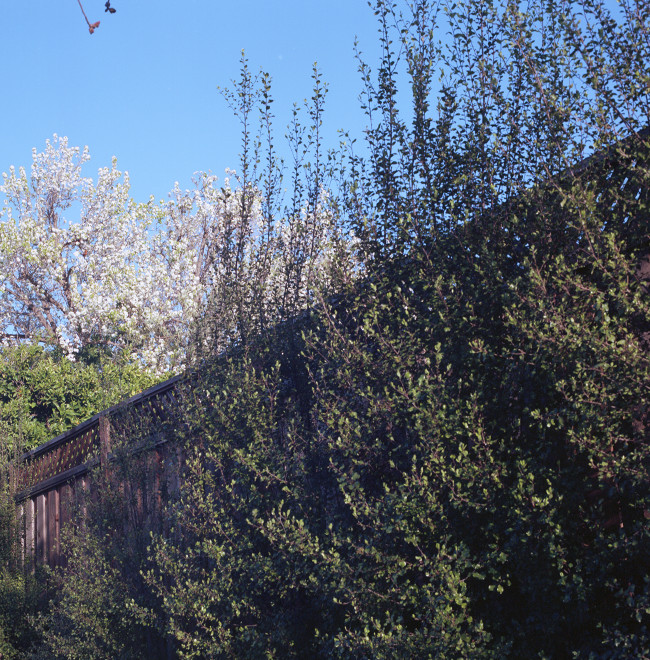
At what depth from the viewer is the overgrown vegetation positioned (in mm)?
3291

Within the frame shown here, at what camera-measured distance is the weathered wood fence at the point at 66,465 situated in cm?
713

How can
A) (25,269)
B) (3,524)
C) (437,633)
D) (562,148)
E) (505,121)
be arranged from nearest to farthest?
(437,633)
(562,148)
(505,121)
(3,524)
(25,269)

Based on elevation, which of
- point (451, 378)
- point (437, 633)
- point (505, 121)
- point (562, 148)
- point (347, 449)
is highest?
point (505, 121)

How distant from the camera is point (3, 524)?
9367mm

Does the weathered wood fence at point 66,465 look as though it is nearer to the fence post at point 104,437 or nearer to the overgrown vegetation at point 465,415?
the fence post at point 104,437

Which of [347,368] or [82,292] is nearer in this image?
[347,368]

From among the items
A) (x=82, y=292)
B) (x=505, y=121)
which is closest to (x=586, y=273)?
(x=505, y=121)

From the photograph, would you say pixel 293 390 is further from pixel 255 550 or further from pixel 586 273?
pixel 586 273

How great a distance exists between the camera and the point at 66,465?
9539 millimetres

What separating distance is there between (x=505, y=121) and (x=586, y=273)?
1.04 m

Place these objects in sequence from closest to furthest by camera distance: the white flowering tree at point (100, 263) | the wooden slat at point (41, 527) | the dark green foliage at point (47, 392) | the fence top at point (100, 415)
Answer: the fence top at point (100, 415)
the wooden slat at point (41, 527)
the dark green foliage at point (47, 392)
the white flowering tree at point (100, 263)

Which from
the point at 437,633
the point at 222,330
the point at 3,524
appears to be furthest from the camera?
the point at 3,524

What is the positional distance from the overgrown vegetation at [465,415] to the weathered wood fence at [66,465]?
181cm

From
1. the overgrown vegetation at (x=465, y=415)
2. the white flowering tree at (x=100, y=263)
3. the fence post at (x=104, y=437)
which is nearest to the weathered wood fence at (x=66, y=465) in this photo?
the fence post at (x=104, y=437)
